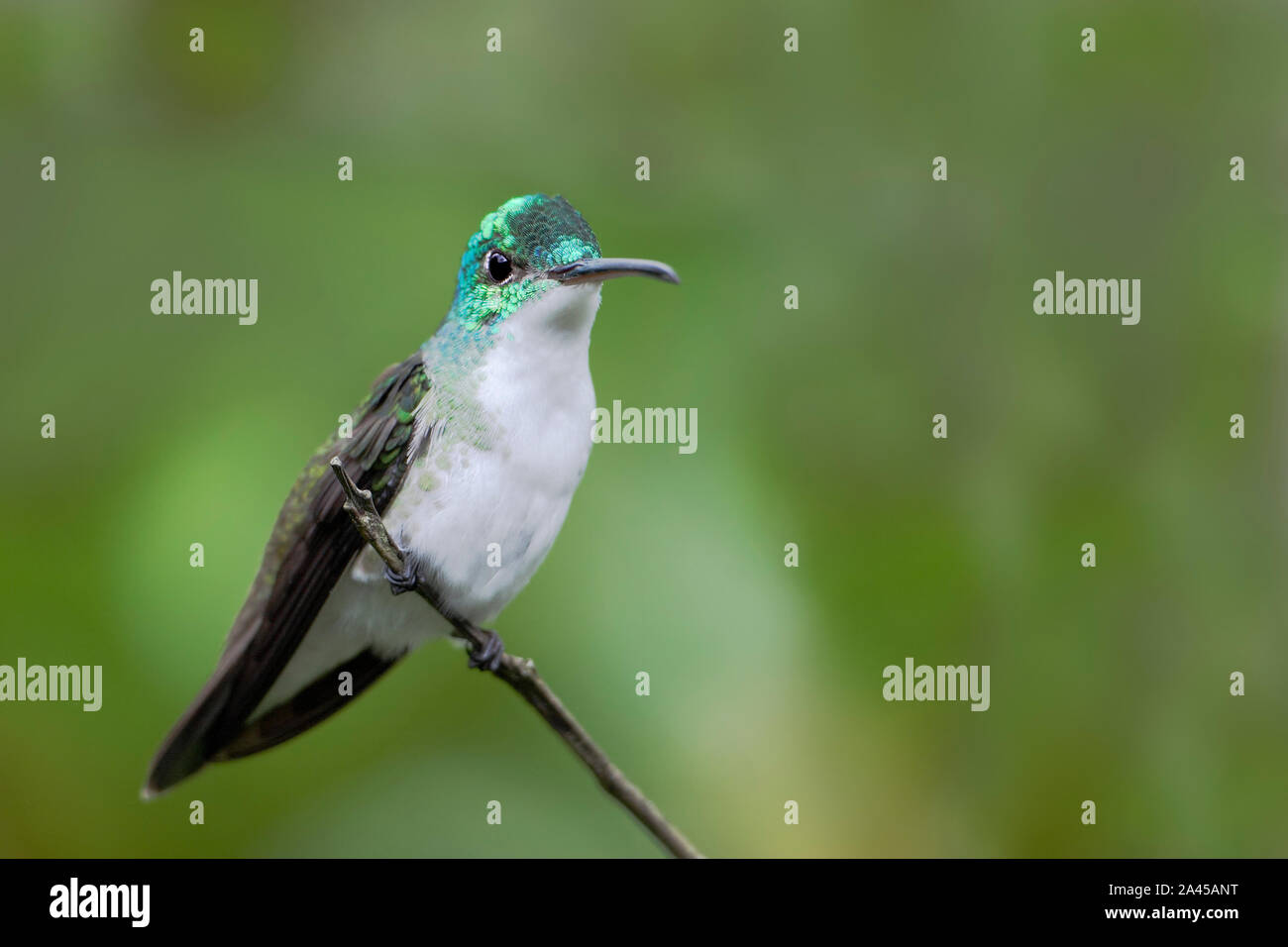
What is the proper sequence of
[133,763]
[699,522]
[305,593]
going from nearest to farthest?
[305,593], [133,763], [699,522]

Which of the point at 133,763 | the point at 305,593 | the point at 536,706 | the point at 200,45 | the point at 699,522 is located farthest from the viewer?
the point at 200,45

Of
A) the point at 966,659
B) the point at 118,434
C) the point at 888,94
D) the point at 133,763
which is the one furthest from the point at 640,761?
the point at 888,94

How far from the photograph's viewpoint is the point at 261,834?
388cm

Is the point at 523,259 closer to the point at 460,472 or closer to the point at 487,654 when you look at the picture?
the point at 460,472

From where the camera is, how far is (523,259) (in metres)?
3.28

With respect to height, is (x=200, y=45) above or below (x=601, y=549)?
above

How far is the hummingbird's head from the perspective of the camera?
3193 mm

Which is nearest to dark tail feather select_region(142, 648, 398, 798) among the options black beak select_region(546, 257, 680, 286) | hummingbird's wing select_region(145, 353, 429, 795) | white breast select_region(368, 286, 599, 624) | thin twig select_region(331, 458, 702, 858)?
hummingbird's wing select_region(145, 353, 429, 795)

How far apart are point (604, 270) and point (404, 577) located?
852 millimetres

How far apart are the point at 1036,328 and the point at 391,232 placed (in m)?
2.27

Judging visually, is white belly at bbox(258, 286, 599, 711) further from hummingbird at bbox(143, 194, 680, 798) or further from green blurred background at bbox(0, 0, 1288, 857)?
green blurred background at bbox(0, 0, 1288, 857)

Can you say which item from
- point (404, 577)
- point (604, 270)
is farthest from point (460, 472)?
point (604, 270)

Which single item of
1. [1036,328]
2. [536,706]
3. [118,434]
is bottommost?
[536,706]

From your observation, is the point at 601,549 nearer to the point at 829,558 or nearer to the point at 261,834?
the point at 829,558
